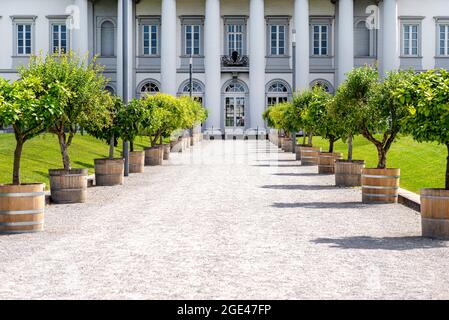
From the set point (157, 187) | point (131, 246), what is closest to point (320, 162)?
point (157, 187)

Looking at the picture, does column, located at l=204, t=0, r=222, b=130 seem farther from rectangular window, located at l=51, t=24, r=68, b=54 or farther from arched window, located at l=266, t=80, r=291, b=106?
rectangular window, located at l=51, t=24, r=68, b=54

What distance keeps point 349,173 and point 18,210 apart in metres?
11.3

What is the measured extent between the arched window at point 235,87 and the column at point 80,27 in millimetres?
12804

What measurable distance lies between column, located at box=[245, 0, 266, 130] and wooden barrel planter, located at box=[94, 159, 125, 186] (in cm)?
4593

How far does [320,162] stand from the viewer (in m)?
28.1

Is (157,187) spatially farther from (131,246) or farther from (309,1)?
(309,1)

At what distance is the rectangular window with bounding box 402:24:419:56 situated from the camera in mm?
72000

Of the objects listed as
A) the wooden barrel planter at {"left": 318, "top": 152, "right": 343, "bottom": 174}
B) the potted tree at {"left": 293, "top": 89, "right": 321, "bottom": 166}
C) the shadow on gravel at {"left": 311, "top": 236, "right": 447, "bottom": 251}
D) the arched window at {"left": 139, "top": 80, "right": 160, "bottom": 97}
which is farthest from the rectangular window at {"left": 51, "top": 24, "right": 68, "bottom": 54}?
the shadow on gravel at {"left": 311, "top": 236, "right": 447, "bottom": 251}

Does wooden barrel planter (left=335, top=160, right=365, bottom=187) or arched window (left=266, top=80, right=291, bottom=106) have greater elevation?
arched window (left=266, top=80, right=291, bottom=106)

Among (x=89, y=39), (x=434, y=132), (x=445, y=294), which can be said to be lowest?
(x=445, y=294)

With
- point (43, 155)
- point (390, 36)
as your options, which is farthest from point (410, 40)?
point (43, 155)

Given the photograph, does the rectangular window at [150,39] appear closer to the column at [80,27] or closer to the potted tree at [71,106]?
the column at [80,27]
